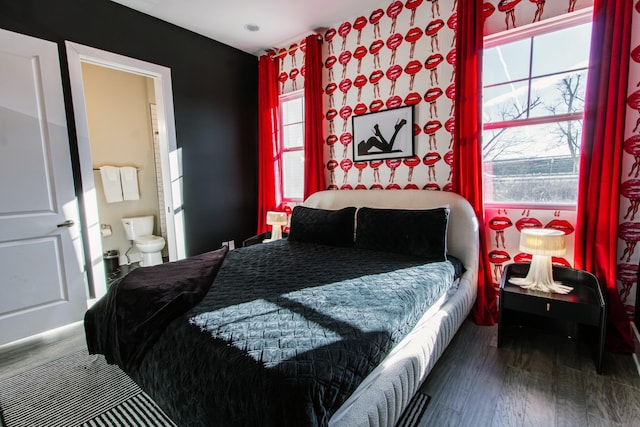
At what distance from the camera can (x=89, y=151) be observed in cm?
263

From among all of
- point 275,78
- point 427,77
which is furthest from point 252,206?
point 427,77

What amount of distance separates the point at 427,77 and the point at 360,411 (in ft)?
8.72

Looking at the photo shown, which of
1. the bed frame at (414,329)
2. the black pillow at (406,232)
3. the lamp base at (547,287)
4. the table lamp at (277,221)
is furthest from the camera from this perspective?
the table lamp at (277,221)

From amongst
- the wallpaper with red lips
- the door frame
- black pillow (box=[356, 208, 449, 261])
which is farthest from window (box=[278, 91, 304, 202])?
black pillow (box=[356, 208, 449, 261])

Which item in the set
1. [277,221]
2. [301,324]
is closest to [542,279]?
[301,324]

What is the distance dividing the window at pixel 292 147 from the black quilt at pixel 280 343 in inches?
79.0

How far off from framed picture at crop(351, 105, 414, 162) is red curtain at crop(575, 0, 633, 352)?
127cm

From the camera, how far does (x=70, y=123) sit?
2.51 meters

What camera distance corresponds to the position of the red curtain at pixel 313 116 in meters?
3.31

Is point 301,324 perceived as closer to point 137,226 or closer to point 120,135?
point 137,226

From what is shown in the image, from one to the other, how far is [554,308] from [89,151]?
3.74 metres

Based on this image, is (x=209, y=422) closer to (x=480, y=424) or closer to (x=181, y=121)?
(x=480, y=424)

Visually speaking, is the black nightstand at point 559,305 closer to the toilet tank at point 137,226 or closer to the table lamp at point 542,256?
the table lamp at point 542,256

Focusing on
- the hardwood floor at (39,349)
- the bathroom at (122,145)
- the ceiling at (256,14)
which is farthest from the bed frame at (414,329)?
the bathroom at (122,145)
